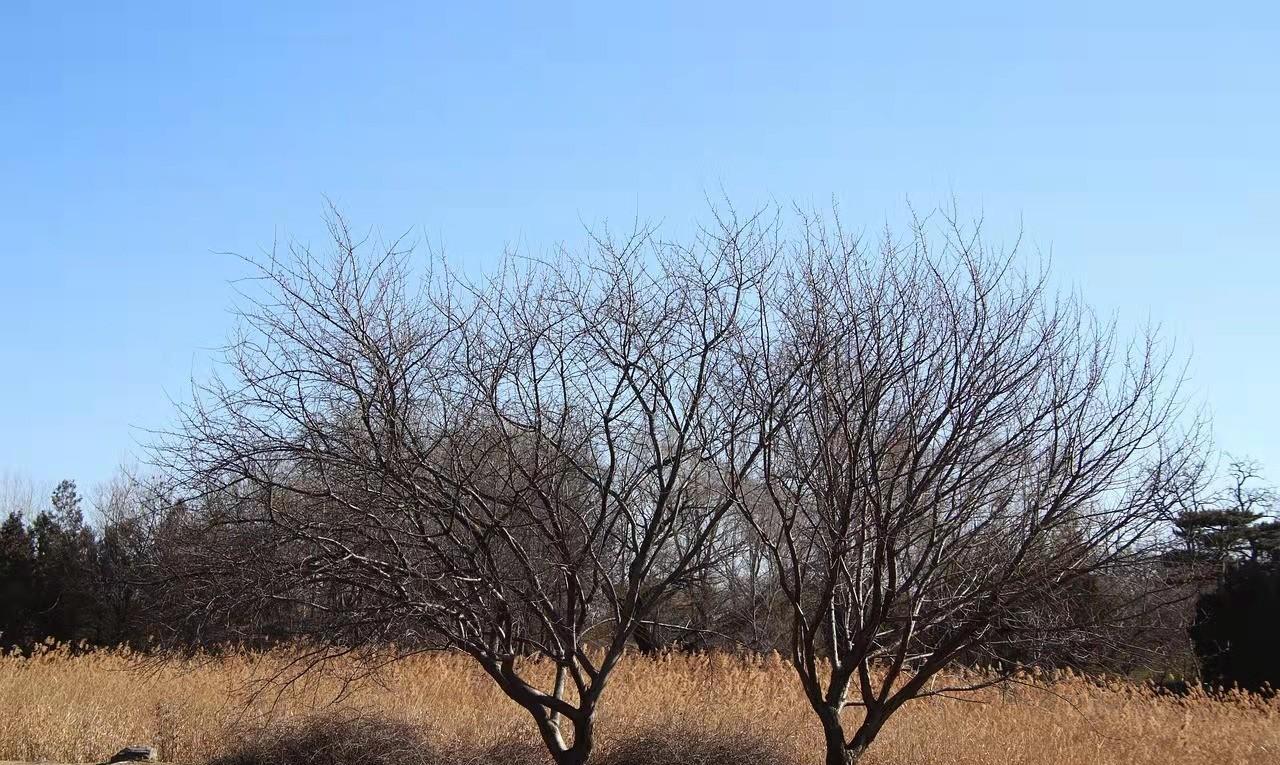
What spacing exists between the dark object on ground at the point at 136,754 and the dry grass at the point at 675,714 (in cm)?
38

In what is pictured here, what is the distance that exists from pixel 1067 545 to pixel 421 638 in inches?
200

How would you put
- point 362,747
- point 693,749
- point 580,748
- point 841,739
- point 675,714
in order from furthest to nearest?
point 675,714
point 362,747
point 693,749
point 580,748
point 841,739

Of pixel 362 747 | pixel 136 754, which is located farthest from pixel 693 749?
pixel 136 754

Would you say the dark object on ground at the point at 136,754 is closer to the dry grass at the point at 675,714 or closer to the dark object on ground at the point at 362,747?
the dry grass at the point at 675,714

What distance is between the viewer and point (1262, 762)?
1042cm

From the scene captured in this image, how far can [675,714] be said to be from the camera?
461 inches

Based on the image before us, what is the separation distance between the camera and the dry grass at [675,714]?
10.7m

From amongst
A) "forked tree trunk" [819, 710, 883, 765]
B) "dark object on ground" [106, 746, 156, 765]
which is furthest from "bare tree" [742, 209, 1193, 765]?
"dark object on ground" [106, 746, 156, 765]

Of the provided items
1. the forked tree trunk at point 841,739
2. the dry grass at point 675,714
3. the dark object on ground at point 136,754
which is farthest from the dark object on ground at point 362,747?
the forked tree trunk at point 841,739

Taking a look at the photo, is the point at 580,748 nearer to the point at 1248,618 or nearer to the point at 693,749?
the point at 693,749

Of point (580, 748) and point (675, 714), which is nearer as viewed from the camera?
point (580, 748)

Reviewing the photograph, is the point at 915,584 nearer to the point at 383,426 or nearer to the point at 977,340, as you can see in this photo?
the point at 977,340

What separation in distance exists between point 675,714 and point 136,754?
6489 millimetres

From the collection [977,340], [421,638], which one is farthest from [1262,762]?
[421,638]
